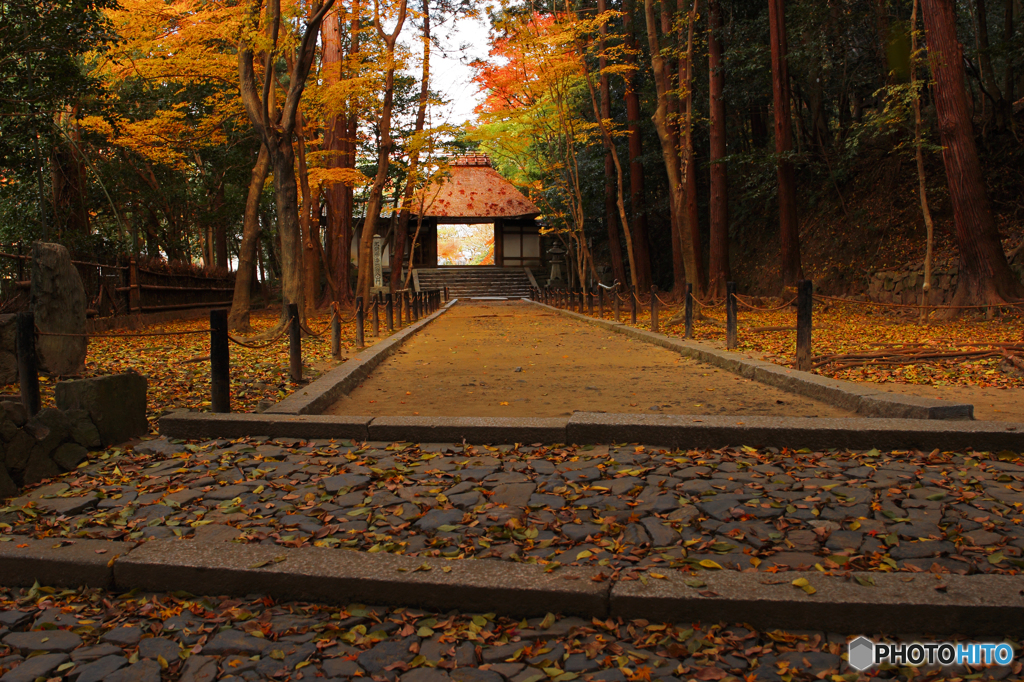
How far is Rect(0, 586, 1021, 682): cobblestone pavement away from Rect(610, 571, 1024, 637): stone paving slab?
0.18 feet

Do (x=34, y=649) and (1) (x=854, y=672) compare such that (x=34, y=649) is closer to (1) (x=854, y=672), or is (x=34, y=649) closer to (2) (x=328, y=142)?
(1) (x=854, y=672)

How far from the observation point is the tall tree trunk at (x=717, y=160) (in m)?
16.9

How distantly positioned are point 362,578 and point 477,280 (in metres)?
30.6

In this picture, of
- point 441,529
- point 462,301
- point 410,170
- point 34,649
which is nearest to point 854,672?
point 441,529

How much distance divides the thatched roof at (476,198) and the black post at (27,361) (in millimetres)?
26895

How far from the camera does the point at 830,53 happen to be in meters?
15.9

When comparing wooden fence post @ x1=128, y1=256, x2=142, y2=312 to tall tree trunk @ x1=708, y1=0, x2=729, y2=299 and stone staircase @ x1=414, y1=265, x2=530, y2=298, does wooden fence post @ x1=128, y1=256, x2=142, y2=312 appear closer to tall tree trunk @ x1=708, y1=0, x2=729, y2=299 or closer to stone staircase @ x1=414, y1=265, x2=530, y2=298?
tall tree trunk @ x1=708, y1=0, x2=729, y2=299

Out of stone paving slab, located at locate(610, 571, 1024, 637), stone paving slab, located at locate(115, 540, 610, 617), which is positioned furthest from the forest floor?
stone paving slab, located at locate(610, 571, 1024, 637)

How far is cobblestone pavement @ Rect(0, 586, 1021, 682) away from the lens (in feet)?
6.99

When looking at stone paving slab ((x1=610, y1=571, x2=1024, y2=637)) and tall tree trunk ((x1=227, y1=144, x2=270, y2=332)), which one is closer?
stone paving slab ((x1=610, y1=571, x2=1024, y2=637))

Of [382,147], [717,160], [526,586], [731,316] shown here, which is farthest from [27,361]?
[717,160]

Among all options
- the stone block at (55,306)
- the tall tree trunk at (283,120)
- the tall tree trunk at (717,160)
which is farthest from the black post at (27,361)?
the tall tree trunk at (717,160)

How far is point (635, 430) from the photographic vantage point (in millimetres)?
4582

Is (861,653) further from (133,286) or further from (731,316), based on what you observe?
(133,286)
